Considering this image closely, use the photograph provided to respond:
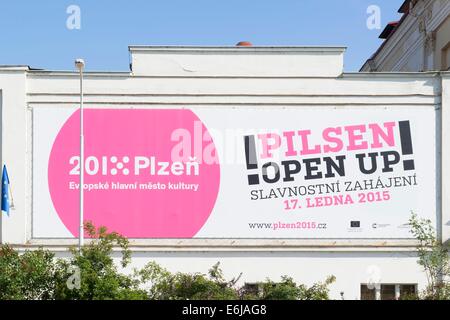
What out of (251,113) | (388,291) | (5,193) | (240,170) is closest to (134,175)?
(240,170)

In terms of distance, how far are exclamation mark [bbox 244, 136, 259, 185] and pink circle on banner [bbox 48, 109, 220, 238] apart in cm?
131

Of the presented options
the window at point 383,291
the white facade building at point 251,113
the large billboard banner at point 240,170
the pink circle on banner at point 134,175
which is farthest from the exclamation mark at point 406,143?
the pink circle on banner at point 134,175

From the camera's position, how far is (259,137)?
26.7 meters

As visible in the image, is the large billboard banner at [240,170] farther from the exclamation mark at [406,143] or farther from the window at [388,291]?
the window at [388,291]

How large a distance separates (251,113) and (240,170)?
2.39 metres

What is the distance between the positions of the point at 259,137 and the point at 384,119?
523 cm

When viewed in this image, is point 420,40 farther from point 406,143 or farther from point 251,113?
point 251,113

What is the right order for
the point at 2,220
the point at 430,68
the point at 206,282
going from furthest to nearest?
the point at 430,68, the point at 2,220, the point at 206,282

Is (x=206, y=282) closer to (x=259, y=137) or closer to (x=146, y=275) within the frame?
(x=146, y=275)

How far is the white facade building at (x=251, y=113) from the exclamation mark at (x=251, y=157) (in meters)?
0.74

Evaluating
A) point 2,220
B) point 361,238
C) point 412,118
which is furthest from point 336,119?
point 2,220

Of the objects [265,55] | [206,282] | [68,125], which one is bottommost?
[206,282]

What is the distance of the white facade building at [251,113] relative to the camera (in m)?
26.3
